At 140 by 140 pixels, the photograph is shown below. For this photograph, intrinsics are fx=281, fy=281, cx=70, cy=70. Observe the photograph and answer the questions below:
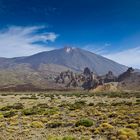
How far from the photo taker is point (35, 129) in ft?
76.2

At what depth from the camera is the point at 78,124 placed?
2423 cm

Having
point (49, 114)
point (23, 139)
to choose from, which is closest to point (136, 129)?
point (23, 139)

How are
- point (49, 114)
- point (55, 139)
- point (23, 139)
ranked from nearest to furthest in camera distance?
point (55, 139), point (23, 139), point (49, 114)

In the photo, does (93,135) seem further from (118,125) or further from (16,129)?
(16,129)

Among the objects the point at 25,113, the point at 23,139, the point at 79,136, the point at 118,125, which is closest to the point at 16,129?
the point at 23,139

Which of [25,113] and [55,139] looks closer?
[55,139]

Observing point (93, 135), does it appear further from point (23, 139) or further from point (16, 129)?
point (16, 129)

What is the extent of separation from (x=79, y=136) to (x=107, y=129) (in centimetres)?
323

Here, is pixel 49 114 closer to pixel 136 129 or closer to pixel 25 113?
pixel 25 113

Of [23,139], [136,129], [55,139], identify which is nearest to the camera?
[55,139]

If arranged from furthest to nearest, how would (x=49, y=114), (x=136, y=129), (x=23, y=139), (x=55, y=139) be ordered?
(x=49, y=114) → (x=136, y=129) → (x=23, y=139) → (x=55, y=139)

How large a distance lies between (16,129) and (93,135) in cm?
689

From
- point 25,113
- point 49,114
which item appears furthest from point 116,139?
point 25,113

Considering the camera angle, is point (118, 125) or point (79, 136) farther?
point (118, 125)
